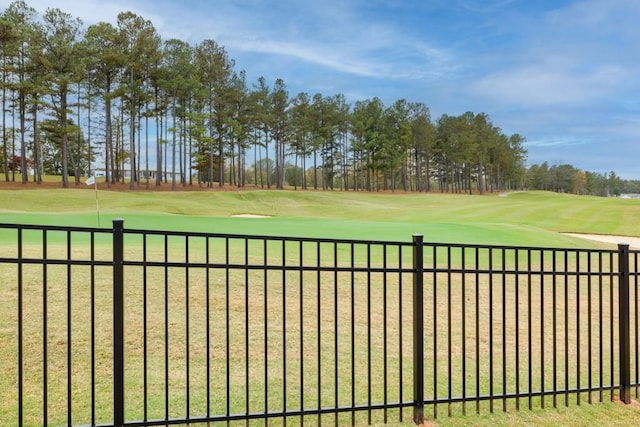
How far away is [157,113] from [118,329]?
3625cm

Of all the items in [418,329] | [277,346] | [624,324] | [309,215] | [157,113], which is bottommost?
[277,346]

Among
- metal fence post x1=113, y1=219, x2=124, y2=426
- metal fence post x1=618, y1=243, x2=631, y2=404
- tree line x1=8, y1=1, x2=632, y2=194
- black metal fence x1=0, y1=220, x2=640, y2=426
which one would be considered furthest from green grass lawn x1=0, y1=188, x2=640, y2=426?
tree line x1=8, y1=1, x2=632, y2=194

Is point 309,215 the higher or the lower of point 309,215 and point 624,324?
the higher

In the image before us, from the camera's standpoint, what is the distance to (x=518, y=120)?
66750 mm

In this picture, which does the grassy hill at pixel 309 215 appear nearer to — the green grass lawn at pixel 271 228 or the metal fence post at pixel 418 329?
the green grass lawn at pixel 271 228

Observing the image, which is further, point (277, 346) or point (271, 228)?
point (271, 228)

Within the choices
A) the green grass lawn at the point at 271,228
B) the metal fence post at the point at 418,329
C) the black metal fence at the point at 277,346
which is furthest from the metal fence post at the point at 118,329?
the metal fence post at the point at 418,329

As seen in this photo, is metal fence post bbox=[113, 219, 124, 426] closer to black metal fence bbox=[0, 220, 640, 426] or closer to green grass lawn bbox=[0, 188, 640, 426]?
black metal fence bbox=[0, 220, 640, 426]

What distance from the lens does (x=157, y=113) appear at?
35.5m

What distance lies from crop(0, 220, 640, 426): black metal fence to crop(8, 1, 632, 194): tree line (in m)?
28.9

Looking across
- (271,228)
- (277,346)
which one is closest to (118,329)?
(277,346)

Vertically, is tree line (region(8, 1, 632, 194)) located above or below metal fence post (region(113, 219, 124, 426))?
above

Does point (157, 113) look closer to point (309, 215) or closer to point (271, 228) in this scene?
point (309, 215)

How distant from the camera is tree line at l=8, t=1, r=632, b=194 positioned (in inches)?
1222
